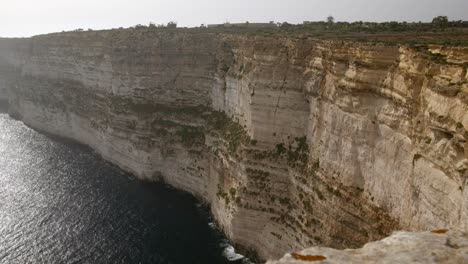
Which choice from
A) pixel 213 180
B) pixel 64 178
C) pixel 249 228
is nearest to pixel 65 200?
pixel 64 178

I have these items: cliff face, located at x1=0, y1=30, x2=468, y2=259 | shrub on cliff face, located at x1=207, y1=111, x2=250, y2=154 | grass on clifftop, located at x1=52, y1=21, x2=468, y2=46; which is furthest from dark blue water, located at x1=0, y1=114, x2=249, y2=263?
grass on clifftop, located at x1=52, y1=21, x2=468, y2=46

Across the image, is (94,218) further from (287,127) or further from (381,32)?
(381,32)

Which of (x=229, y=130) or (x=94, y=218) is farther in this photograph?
(x=94, y=218)

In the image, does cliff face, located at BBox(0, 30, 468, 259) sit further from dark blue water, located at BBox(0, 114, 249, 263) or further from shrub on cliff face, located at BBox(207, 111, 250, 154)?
dark blue water, located at BBox(0, 114, 249, 263)

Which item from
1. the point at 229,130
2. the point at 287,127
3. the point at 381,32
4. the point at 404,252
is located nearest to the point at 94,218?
the point at 229,130

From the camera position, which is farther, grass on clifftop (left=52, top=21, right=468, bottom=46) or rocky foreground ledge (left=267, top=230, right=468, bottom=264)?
grass on clifftop (left=52, top=21, right=468, bottom=46)

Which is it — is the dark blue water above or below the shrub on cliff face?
below

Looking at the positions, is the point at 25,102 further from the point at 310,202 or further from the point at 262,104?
the point at 310,202
